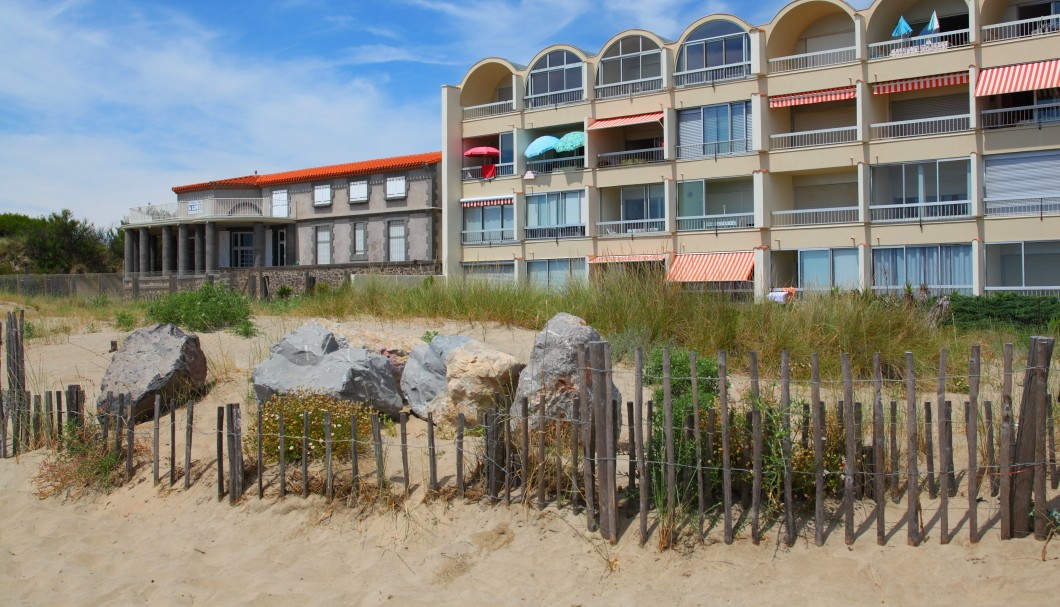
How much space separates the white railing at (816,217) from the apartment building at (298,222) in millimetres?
17060

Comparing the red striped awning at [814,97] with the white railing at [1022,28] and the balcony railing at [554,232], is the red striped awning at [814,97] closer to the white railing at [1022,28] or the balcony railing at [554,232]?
the white railing at [1022,28]

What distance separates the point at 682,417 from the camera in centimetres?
727

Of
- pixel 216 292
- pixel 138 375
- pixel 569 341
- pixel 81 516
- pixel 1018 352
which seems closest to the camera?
pixel 569 341

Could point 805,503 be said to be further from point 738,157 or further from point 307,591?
point 738,157

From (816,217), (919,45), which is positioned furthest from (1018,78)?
(816,217)

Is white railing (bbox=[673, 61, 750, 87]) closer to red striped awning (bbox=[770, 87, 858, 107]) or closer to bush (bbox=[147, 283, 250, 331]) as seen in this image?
red striped awning (bbox=[770, 87, 858, 107])

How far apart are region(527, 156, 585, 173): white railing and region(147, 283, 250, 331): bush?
21.6 m

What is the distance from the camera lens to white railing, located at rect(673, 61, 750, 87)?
33.4 m

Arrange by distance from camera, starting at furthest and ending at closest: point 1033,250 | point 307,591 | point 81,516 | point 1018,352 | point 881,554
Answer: point 1033,250, point 1018,352, point 81,516, point 307,591, point 881,554

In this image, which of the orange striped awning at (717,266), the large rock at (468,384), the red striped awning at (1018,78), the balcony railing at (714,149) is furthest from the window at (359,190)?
the large rock at (468,384)

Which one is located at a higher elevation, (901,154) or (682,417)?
(901,154)

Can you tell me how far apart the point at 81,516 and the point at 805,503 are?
7.41 meters

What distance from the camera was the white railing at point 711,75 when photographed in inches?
1314

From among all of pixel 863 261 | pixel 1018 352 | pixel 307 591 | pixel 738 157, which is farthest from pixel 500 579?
pixel 738 157
